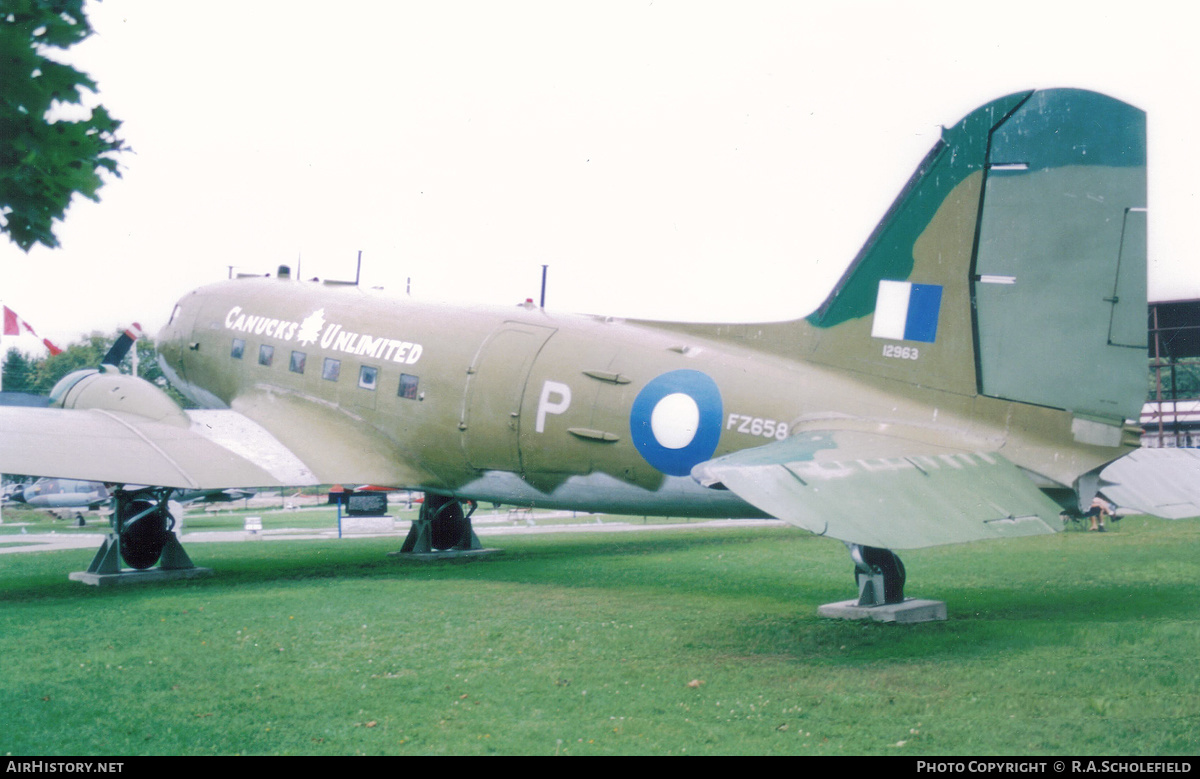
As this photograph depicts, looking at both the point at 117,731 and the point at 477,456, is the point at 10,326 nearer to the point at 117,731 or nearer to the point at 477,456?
the point at 477,456

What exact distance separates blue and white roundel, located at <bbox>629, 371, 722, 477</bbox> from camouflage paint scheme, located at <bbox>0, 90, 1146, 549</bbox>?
0.11ft

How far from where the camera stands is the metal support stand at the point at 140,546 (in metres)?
15.2

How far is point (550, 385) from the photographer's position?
47.4 ft

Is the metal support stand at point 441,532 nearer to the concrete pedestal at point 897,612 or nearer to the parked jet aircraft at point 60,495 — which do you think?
the concrete pedestal at point 897,612

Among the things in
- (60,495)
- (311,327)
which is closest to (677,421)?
(311,327)

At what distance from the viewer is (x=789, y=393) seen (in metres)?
11.8

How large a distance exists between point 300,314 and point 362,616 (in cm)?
846

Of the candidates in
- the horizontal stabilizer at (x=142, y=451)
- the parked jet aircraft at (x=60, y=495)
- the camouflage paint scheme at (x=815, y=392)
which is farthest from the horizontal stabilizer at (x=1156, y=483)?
the parked jet aircraft at (x=60, y=495)

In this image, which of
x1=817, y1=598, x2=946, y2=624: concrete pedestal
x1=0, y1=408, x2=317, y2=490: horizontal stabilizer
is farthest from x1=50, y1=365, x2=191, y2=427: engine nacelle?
x1=817, y1=598, x2=946, y2=624: concrete pedestal

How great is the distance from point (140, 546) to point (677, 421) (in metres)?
9.17

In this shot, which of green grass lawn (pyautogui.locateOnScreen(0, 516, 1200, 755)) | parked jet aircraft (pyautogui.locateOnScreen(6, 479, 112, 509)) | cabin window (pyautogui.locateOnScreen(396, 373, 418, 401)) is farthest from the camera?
parked jet aircraft (pyautogui.locateOnScreen(6, 479, 112, 509))

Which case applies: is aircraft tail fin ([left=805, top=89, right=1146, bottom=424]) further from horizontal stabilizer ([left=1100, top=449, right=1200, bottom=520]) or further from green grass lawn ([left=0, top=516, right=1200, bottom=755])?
green grass lawn ([left=0, top=516, right=1200, bottom=755])

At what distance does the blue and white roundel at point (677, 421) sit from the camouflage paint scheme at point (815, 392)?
0.03 metres

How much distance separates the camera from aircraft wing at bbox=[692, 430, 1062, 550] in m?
7.46
